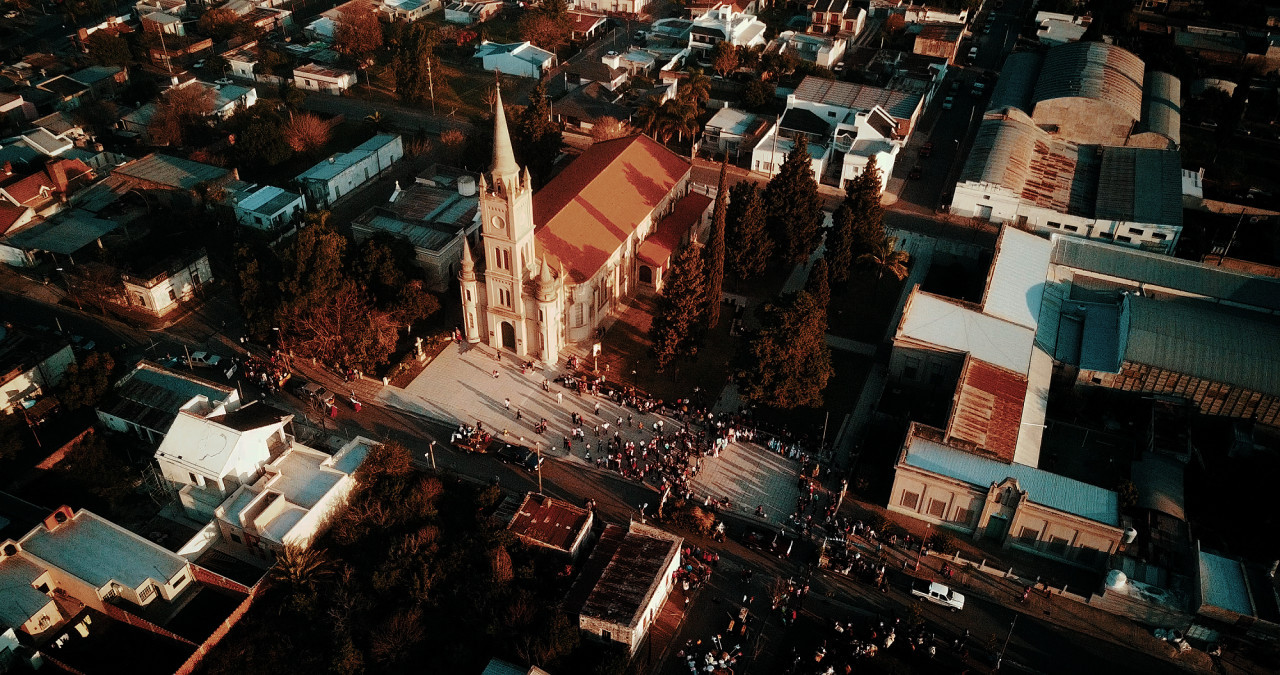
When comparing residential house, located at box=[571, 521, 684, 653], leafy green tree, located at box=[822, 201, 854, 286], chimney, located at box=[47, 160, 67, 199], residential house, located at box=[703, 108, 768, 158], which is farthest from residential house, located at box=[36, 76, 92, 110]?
residential house, located at box=[571, 521, 684, 653]

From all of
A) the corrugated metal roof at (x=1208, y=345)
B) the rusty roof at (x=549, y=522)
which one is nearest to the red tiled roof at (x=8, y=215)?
the rusty roof at (x=549, y=522)

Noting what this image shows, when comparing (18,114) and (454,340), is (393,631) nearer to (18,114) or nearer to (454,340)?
(454,340)

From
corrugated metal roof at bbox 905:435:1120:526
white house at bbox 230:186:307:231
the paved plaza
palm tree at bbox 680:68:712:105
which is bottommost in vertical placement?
the paved plaza

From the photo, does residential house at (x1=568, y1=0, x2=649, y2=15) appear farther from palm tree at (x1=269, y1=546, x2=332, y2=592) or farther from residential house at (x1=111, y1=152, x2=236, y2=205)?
palm tree at (x1=269, y1=546, x2=332, y2=592)

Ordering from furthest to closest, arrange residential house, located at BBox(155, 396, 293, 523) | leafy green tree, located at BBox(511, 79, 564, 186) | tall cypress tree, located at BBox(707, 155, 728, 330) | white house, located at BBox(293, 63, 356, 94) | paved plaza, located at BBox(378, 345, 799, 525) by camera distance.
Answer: white house, located at BBox(293, 63, 356, 94), leafy green tree, located at BBox(511, 79, 564, 186), tall cypress tree, located at BBox(707, 155, 728, 330), paved plaza, located at BBox(378, 345, 799, 525), residential house, located at BBox(155, 396, 293, 523)

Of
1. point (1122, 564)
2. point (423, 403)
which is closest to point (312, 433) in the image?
point (423, 403)

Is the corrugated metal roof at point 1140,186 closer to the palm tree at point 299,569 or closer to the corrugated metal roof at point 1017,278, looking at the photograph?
the corrugated metal roof at point 1017,278
